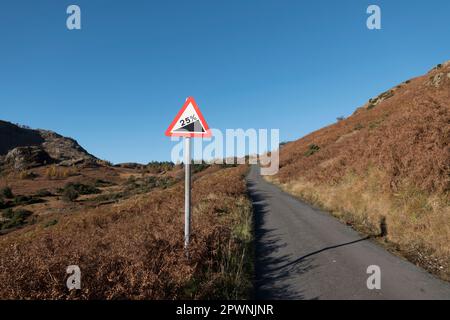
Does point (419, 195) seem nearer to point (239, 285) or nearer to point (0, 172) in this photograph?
point (239, 285)

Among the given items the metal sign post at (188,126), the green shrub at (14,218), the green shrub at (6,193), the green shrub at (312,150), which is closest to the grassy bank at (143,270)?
the metal sign post at (188,126)

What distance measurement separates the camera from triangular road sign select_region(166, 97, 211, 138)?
685 cm

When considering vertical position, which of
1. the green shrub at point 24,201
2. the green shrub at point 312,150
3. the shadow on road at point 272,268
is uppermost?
the green shrub at point 312,150

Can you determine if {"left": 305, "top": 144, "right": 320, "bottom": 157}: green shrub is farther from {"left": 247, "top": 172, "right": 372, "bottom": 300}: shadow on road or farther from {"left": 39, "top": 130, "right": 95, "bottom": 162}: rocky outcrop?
{"left": 39, "top": 130, "right": 95, "bottom": 162}: rocky outcrop

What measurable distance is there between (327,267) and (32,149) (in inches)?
3437

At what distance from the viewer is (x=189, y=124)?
6879mm

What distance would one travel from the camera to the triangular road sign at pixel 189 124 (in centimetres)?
685

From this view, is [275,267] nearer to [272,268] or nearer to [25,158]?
[272,268]

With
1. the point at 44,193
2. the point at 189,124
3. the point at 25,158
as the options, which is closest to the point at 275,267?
the point at 189,124

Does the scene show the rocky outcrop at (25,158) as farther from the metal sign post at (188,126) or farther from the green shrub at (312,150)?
the metal sign post at (188,126)

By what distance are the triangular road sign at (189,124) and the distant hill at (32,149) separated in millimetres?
77530

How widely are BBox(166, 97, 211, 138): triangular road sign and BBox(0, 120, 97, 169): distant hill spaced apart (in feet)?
254

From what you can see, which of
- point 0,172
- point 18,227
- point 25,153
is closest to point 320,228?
point 18,227
